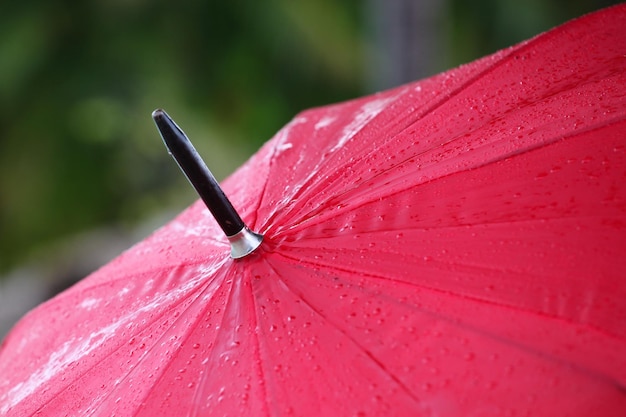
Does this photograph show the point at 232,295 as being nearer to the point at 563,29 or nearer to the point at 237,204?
the point at 237,204

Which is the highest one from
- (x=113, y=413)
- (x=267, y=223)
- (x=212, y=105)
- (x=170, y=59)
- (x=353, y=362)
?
(x=170, y=59)

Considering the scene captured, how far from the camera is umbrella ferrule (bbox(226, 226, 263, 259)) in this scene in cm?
145

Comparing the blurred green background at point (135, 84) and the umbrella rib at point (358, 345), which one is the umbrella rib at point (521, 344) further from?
the blurred green background at point (135, 84)

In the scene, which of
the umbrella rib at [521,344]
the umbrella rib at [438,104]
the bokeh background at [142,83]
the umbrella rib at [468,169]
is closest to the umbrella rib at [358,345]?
the umbrella rib at [521,344]

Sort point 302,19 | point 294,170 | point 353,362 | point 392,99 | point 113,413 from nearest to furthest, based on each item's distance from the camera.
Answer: point 353,362, point 113,413, point 294,170, point 392,99, point 302,19

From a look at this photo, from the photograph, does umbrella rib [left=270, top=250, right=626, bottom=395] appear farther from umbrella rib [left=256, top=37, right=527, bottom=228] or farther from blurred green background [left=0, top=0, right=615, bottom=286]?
blurred green background [left=0, top=0, right=615, bottom=286]

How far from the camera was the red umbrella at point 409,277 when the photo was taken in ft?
3.71

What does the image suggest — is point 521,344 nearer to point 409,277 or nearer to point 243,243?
point 409,277

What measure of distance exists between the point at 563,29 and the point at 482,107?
1.03 feet

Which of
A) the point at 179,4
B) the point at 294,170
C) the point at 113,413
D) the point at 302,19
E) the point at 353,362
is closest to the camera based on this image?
the point at 353,362

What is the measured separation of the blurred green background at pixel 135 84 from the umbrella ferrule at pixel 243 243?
5.25 metres

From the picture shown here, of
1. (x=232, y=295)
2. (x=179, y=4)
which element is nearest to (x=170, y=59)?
(x=179, y=4)

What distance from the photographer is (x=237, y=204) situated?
1.81 metres

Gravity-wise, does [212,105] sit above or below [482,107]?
above
